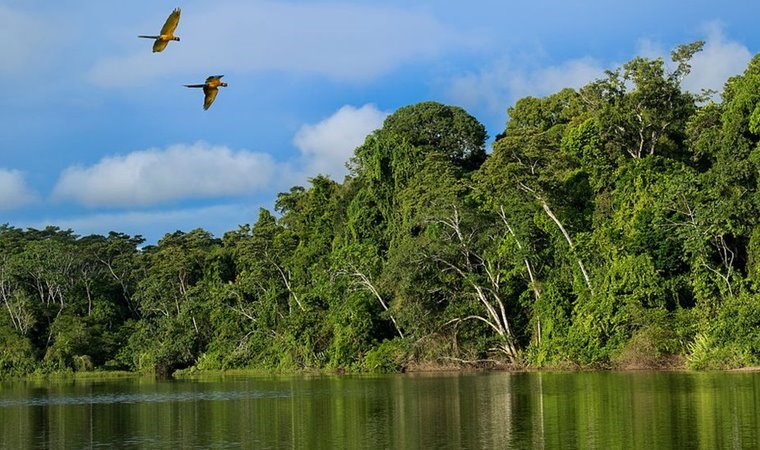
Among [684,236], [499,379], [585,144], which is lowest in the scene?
[499,379]

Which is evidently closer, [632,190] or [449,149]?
[632,190]

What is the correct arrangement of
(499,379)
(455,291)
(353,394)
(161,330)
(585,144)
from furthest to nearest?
(161,330) < (455,291) < (585,144) < (499,379) < (353,394)

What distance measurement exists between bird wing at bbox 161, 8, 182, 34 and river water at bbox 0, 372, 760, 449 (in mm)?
8257

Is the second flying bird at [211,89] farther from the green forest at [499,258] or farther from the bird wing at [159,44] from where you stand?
the green forest at [499,258]

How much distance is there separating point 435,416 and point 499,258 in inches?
925

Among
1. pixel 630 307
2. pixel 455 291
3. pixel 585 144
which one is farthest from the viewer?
pixel 455 291

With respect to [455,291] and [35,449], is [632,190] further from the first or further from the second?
[35,449]

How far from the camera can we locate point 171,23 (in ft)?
41.5

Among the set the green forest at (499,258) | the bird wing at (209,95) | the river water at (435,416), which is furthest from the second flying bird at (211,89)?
the green forest at (499,258)

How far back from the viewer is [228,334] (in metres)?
60.8

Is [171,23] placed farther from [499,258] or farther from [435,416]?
[499,258]

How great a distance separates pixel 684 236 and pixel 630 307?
12.0 ft

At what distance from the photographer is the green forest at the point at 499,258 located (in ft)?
121

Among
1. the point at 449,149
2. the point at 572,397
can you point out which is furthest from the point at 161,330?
the point at 572,397
